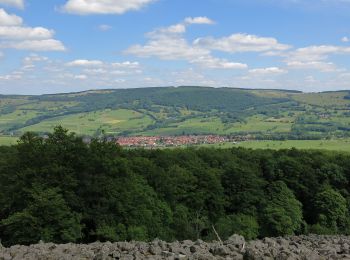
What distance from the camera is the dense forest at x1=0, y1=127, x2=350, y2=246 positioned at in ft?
130

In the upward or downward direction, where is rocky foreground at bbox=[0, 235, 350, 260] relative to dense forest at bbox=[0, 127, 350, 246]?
upward

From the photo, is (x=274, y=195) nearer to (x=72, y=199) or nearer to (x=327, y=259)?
(x=72, y=199)

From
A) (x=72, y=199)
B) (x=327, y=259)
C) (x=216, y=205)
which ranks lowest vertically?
(x=216, y=205)

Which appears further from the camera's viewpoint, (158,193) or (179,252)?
(158,193)

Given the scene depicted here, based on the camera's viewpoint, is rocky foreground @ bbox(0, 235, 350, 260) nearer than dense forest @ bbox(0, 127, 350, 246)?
Yes

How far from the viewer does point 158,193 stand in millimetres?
50438

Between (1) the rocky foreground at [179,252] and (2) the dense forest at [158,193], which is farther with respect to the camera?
(2) the dense forest at [158,193]

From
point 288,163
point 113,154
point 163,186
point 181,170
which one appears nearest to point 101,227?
point 113,154

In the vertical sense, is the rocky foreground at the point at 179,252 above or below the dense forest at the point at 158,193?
above

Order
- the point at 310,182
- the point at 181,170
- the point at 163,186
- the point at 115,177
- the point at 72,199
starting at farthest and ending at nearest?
the point at 310,182 < the point at 181,170 < the point at 163,186 < the point at 115,177 < the point at 72,199

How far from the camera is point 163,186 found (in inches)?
1994

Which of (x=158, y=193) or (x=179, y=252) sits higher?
(x=179, y=252)

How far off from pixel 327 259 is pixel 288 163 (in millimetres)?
46078

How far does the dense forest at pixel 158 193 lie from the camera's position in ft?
130
